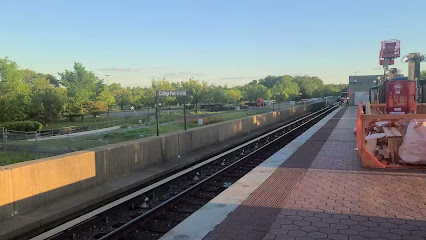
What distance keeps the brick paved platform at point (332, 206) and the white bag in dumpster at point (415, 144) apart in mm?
334

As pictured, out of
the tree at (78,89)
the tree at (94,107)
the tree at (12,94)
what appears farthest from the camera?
the tree at (94,107)

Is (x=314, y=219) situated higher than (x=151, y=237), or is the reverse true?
(x=314, y=219)

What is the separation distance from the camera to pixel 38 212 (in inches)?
230

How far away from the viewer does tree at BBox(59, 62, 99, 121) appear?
179 feet

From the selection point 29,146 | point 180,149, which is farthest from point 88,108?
point 180,149

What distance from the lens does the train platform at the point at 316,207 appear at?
4332 mm

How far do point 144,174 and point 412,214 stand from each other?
5880 mm

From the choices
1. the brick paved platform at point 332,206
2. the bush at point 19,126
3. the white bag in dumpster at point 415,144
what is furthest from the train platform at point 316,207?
the bush at point 19,126

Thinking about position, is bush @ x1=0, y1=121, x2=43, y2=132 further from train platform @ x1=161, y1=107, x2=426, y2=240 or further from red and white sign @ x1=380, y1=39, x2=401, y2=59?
red and white sign @ x1=380, y1=39, x2=401, y2=59

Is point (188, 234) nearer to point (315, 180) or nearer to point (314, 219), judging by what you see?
point (314, 219)

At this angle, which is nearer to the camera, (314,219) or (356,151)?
(314,219)

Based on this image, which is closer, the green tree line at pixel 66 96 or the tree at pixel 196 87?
the green tree line at pixel 66 96

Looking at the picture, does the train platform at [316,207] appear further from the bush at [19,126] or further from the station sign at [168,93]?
the bush at [19,126]

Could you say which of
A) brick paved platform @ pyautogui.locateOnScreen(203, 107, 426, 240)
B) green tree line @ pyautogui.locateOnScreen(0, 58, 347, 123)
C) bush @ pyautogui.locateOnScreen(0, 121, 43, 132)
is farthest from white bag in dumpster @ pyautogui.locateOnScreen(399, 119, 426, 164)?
bush @ pyautogui.locateOnScreen(0, 121, 43, 132)
